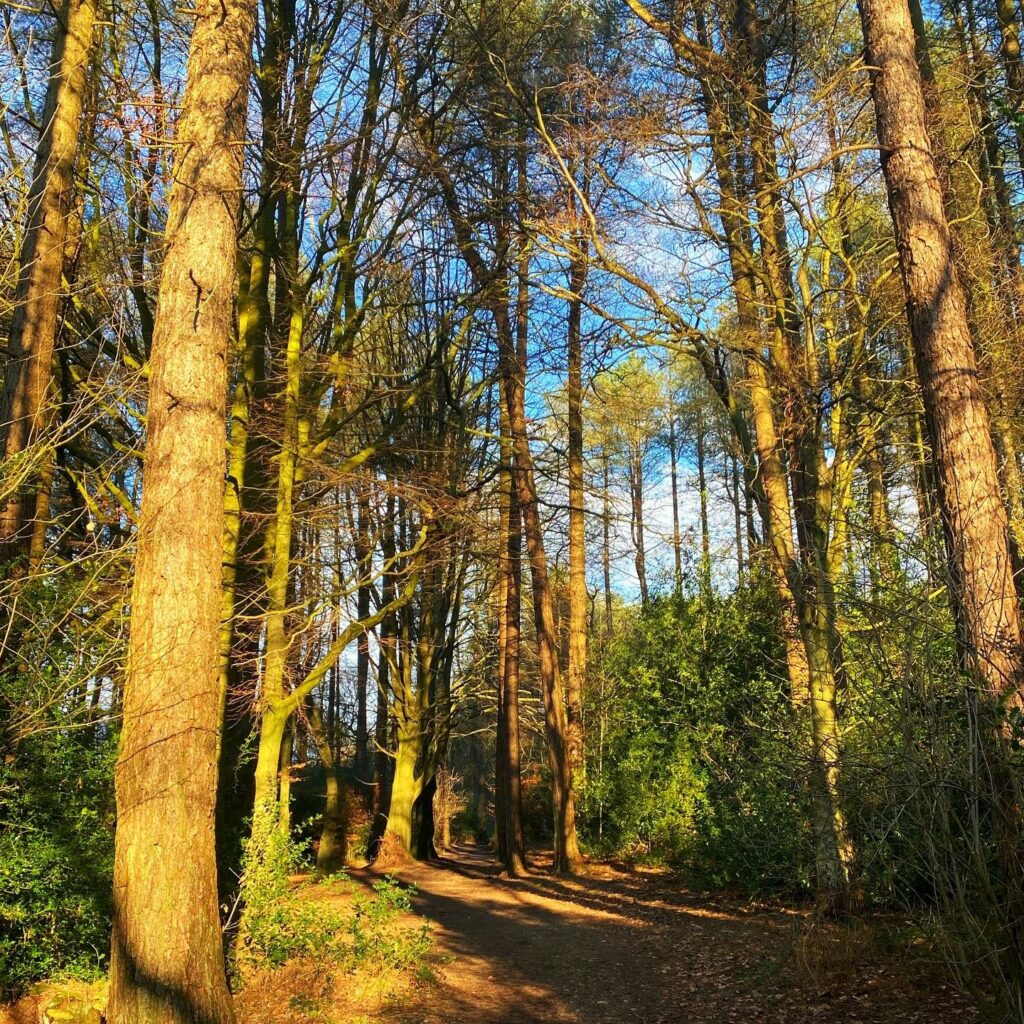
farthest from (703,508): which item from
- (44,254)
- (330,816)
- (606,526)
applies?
(44,254)

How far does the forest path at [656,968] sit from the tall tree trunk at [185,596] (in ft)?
10.4

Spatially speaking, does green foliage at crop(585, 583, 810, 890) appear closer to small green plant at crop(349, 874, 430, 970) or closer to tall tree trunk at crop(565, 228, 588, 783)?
tall tree trunk at crop(565, 228, 588, 783)

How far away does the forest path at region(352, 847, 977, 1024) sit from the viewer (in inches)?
227

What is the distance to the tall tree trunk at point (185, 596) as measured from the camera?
382 centimetres

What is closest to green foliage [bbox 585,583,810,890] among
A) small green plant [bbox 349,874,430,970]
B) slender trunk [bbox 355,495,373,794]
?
small green plant [bbox 349,874,430,970]

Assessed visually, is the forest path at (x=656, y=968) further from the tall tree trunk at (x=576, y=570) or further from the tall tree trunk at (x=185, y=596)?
the tall tree trunk at (x=576, y=570)

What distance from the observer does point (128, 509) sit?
28.8ft

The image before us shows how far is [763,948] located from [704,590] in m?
7.88

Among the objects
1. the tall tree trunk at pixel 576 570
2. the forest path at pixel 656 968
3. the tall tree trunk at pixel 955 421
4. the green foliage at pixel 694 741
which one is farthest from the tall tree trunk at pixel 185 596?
the tall tree trunk at pixel 576 570

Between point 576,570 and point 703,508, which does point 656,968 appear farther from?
point 703,508

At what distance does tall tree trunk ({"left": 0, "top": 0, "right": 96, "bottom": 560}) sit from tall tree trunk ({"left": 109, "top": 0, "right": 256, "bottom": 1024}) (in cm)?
231

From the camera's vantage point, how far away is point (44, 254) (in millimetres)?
6809

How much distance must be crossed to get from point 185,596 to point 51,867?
304 cm

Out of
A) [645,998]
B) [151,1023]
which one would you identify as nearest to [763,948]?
[645,998]
